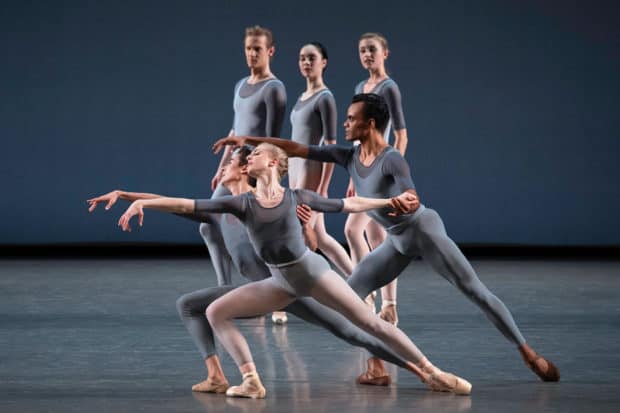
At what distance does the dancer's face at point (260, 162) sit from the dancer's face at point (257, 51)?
64.2 inches

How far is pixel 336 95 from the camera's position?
32.1 feet

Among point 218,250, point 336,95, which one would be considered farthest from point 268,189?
point 336,95

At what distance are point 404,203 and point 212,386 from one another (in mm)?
899

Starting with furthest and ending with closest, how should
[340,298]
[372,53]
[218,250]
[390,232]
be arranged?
1. [372,53]
2. [218,250]
3. [390,232]
4. [340,298]

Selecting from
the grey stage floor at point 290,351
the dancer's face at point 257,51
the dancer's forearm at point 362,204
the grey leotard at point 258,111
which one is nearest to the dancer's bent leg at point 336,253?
the grey stage floor at point 290,351

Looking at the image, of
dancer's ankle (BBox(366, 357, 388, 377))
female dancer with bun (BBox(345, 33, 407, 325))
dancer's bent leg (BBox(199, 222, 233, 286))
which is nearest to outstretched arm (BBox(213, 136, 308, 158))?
dancer's ankle (BBox(366, 357, 388, 377))

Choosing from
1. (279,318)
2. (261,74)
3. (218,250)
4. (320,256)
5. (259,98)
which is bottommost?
(279,318)

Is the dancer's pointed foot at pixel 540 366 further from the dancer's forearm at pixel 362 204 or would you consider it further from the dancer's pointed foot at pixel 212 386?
the dancer's pointed foot at pixel 212 386

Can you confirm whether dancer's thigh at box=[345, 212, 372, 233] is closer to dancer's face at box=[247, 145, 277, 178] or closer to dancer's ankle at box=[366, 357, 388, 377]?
dancer's ankle at box=[366, 357, 388, 377]

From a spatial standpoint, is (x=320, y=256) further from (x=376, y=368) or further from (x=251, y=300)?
(x=376, y=368)

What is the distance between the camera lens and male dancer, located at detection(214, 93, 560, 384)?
415 cm

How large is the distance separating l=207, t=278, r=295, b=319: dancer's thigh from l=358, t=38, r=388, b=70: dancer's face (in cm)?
228

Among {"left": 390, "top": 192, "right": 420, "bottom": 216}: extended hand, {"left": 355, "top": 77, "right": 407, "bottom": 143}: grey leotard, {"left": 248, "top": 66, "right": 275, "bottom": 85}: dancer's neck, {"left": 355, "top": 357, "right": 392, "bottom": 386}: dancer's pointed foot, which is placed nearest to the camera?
{"left": 390, "top": 192, "right": 420, "bottom": 216}: extended hand

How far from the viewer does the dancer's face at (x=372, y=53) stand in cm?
591
